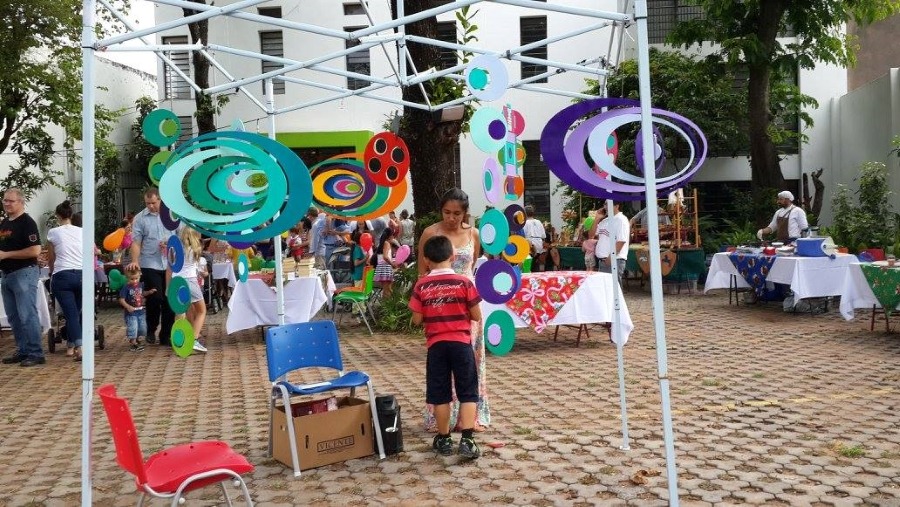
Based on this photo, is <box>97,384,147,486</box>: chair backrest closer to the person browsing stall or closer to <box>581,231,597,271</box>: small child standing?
<box>581,231,597,271</box>: small child standing

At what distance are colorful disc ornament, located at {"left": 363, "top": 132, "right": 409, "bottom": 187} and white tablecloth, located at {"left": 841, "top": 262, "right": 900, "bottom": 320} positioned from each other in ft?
19.5

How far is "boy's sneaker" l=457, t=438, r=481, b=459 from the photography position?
5672mm

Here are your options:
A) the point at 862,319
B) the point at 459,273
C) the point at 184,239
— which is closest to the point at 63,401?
the point at 184,239

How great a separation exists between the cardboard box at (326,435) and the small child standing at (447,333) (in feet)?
1.48

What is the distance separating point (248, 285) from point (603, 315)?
420cm

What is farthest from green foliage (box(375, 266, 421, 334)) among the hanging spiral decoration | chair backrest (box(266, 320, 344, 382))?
the hanging spiral decoration

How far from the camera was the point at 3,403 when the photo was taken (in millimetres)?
8258

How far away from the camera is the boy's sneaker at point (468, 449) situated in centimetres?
567

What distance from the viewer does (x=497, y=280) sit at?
5.95 metres

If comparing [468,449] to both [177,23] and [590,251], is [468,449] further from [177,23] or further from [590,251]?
[590,251]

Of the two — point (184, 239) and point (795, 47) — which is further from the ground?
point (795, 47)

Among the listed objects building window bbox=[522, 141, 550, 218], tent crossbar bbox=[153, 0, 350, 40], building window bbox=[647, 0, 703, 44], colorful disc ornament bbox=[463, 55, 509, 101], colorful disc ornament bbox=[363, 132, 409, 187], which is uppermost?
building window bbox=[647, 0, 703, 44]

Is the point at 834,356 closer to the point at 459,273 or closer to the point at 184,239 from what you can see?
Answer: the point at 459,273

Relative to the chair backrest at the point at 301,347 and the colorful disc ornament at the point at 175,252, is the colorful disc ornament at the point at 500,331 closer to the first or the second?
the chair backrest at the point at 301,347
